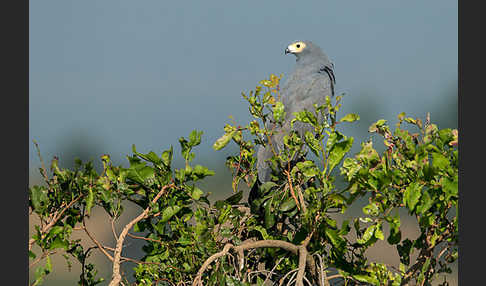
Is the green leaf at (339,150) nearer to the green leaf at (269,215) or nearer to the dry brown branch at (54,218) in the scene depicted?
the green leaf at (269,215)

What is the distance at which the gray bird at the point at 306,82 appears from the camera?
3523mm

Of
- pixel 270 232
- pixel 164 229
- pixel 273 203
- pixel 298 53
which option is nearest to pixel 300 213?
pixel 273 203

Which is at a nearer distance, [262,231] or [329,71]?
[262,231]

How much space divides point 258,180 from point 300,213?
0.54 m

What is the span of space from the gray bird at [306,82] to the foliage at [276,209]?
0.78 m

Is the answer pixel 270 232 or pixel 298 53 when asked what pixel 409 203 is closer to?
pixel 270 232

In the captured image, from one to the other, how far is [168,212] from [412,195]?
1083mm

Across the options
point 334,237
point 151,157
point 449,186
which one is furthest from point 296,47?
point 449,186

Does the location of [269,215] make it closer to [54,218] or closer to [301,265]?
[301,265]

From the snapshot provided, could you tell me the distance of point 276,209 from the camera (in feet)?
7.88

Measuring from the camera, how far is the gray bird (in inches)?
139

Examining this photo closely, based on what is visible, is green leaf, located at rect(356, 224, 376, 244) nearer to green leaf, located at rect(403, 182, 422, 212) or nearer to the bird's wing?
green leaf, located at rect(403, 182, 422, 212)

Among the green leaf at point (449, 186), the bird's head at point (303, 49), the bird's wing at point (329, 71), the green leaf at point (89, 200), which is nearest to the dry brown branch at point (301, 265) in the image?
the green leaf at point (449, 186)

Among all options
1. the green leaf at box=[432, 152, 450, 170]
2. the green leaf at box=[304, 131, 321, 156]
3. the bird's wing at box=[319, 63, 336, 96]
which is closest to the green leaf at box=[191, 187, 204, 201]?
the green leaf at box=[304, 131, 321, 156]
